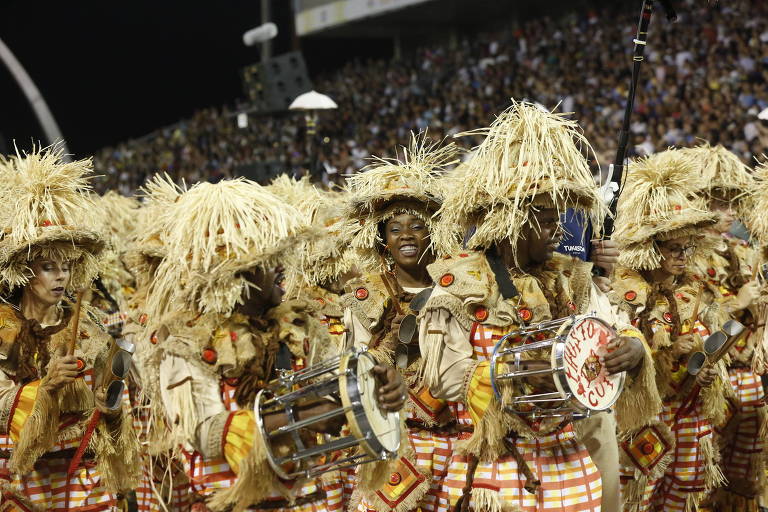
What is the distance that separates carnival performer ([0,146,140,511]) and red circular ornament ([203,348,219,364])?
1.09m

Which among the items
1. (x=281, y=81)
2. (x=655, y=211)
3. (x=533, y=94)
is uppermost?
(x=655, y=211)

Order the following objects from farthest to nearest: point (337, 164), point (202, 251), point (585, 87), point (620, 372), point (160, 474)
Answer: point (337, 164)
point (585, 87)
point (160, 474)
point (620, 372)
point (202, 251)

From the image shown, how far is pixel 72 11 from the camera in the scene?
95.6 feet

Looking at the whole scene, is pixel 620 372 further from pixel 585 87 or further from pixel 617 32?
pixel 617 32

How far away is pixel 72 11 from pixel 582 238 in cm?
2612

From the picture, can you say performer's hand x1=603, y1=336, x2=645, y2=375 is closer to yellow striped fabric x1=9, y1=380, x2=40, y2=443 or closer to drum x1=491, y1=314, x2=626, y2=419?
drum x1=491, y1=314, x2=626, y2=419

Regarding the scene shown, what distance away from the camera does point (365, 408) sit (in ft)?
12.0

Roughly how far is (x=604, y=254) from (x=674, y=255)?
1.02m

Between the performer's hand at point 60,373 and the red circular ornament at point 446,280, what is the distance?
1.68 meters

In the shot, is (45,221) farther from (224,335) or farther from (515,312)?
(515,312)

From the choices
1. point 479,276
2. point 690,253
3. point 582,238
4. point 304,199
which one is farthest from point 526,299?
point 304,199

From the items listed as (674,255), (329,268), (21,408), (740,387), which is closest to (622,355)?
(674,255)

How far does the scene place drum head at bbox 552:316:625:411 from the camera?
4.16m

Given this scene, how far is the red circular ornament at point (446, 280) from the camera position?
→ 15.2ft
